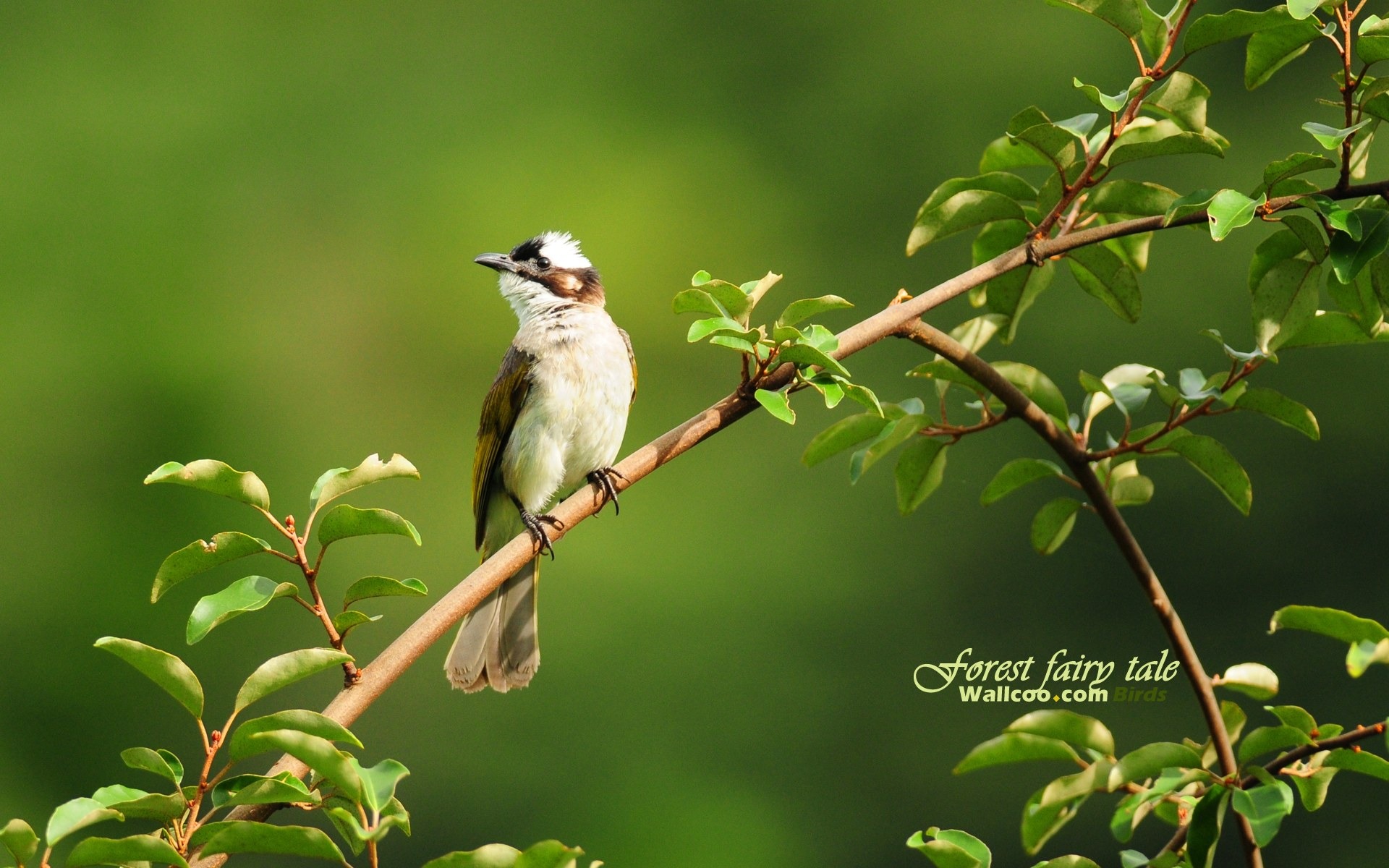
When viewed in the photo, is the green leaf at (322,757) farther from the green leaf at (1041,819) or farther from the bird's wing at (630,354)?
the bird's wing at (630,354)

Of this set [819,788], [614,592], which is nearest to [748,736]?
[819,788]

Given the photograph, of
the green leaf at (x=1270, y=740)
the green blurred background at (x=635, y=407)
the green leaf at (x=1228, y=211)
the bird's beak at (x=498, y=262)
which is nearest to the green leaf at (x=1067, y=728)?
the green leaf at (x=1270, y=740)

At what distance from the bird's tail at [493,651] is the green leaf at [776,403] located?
4.23 feet

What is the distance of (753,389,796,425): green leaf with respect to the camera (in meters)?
1.35

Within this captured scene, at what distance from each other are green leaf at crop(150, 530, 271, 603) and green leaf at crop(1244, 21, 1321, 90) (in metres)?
1.08

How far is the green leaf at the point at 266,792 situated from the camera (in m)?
→ 1.11

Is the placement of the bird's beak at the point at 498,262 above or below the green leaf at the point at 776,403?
above

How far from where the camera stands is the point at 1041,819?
1.41 meters

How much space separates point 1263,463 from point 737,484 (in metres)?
3.75

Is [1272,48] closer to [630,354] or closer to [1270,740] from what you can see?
[1270,740]

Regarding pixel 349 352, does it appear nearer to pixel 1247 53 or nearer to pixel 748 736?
pixel 748 736

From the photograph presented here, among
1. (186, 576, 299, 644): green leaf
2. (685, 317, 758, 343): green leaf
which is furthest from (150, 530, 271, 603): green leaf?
(685, 317, 758, 343): green leaf

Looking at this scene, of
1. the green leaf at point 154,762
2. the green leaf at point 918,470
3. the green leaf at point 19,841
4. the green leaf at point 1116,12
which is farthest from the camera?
the green leaf at point 918,470

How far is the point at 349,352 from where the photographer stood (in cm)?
1222
